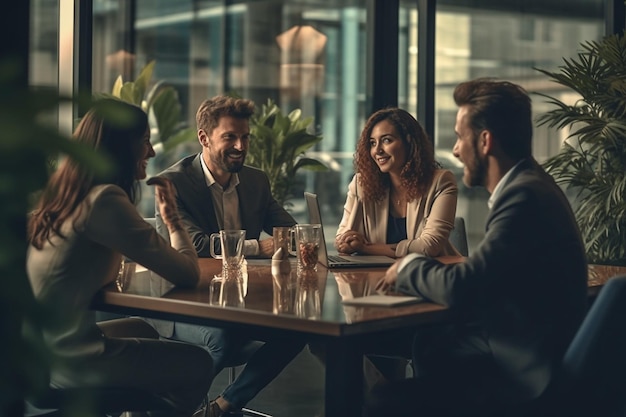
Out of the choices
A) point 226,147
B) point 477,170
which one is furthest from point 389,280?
point 226,147

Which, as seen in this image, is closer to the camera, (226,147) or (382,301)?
(382,301)

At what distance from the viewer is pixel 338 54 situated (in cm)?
651

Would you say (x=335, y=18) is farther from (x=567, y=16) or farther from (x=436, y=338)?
(x=436, y=338)

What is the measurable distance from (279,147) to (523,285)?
367 centimetres

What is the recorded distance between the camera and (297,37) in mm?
6500

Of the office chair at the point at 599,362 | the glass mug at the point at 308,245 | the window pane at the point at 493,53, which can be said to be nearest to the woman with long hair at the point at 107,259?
the glass mug at the point at 308,245

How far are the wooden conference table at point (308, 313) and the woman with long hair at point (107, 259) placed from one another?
8 cm

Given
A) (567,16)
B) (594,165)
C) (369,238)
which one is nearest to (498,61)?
(567,16)

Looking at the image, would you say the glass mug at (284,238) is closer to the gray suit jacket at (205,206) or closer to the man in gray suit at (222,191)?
the man in gray suit at (222,191)

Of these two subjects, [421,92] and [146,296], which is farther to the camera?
[421,92]

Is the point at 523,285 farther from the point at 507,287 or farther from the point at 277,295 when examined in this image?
the point at 277,295

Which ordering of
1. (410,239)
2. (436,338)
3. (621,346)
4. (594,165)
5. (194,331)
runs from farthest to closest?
1. (594,165)
2. (410,239)
3. (194,331)
4. (436,338)
5. (621,346)

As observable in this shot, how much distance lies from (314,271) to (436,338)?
50cm

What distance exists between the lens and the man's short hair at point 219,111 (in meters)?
4.07
